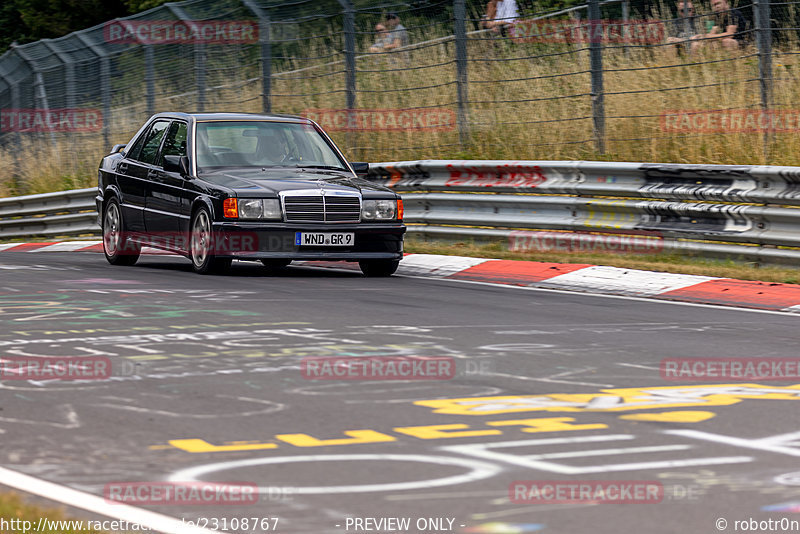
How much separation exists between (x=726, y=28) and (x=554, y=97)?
205 centimetres

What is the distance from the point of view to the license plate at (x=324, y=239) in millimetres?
12391

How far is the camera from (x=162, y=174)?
13.6 metres

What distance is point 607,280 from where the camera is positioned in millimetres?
12070

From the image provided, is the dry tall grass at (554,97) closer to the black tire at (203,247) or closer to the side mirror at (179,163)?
the side mirror at (179,163)

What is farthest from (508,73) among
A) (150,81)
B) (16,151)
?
(16,151)

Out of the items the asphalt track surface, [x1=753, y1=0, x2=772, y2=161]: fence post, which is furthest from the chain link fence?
the asphalt track surface

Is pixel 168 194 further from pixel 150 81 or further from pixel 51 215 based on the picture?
pixel 51 215

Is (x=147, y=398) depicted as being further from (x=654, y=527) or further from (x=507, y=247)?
(x=507, y=247)

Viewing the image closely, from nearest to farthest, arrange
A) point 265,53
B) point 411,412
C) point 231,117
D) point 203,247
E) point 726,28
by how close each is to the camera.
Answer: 1. point 411,412
2. point 203,247
3. point 231,117
4. point 726,28
5. point 265,53

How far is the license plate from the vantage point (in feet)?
40.7

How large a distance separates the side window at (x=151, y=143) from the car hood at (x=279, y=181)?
1.32 meters

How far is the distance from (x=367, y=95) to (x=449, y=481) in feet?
45.4

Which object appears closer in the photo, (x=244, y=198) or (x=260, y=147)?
(x=244, y=198)

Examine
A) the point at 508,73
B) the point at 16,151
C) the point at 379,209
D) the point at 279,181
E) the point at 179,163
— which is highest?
the point at 508,73
